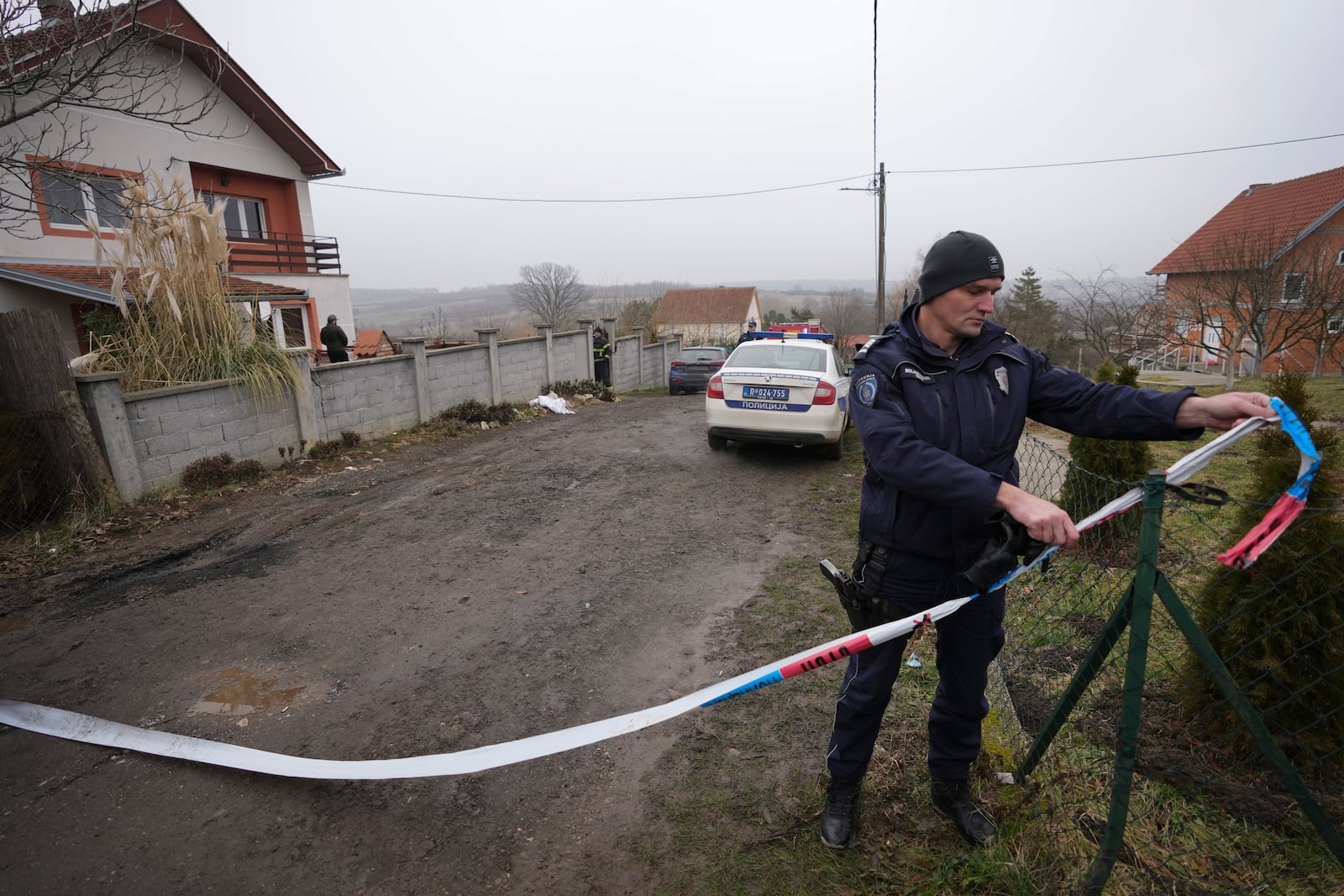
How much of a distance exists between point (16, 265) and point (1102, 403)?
16.1 meters

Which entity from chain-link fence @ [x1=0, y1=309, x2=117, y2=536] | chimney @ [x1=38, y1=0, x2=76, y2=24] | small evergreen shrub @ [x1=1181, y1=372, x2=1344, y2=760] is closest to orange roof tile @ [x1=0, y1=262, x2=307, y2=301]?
chain-link fence @ [x1=0, y1=309, x2=117, y2=536]

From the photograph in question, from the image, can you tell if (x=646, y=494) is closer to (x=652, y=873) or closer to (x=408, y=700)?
(x=408, y=700)

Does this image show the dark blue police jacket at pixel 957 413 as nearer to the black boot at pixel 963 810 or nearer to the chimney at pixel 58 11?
the black boot at pixel 963 810

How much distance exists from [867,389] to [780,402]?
5.88 m

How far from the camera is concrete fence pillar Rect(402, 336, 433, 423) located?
10258 mm

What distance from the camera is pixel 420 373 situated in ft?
34.0

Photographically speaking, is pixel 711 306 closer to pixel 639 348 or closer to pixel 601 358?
pixel 639 348

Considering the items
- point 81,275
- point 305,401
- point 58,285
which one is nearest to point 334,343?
point 58,285

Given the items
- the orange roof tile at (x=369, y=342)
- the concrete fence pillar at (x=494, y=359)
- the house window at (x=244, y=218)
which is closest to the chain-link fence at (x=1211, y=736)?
the concrete fence pillar at (x=494, y=359)

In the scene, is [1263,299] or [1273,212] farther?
[1273,212]

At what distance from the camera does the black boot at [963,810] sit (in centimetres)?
223

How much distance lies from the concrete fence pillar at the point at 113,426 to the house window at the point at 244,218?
13.5 m

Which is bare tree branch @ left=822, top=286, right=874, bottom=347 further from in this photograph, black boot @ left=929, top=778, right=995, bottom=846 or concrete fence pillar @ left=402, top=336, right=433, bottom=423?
black boot @ left=929, top=778, right=995, bottom=846

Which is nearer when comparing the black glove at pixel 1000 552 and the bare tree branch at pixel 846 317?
the black glove at pixel 1000 552
